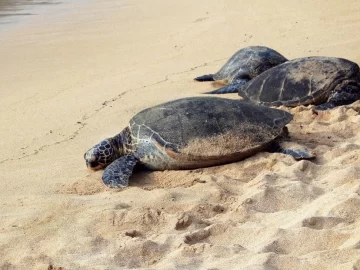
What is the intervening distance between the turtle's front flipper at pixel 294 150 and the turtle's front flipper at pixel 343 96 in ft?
3.49

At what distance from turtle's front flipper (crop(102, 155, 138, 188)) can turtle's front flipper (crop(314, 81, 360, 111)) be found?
81.7 inches

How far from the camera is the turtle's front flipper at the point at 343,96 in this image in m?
5.77

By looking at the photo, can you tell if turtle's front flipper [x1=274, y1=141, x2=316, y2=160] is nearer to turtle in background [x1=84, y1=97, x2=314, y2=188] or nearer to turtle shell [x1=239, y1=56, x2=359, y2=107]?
turtle in background [x1=84, y1=97, x2=314, y2=188]

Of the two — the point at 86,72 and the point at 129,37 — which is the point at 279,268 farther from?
the point at 129,37

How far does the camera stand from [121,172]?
4.55 metres

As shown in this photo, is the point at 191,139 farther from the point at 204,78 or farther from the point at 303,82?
the point at 204,78

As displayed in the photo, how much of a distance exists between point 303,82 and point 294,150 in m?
1.60

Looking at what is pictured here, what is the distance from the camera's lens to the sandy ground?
3.12m

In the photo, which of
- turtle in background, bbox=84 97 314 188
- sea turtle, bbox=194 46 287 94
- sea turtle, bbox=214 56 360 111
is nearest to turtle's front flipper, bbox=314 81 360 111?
sea turtle, bbox=214 56 360 111

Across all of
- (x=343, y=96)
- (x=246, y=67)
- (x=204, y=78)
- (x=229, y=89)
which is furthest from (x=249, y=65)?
(x=343, y=96)

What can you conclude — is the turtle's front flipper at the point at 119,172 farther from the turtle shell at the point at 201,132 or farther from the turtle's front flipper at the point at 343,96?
the turtle's front flipper at the point at 343,96

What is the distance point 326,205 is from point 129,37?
782 cm

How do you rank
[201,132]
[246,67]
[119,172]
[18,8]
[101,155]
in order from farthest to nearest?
[18,8] < [246,67] < [101,155] < [201,132] < [119,172]

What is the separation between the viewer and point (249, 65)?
24.8 ft
